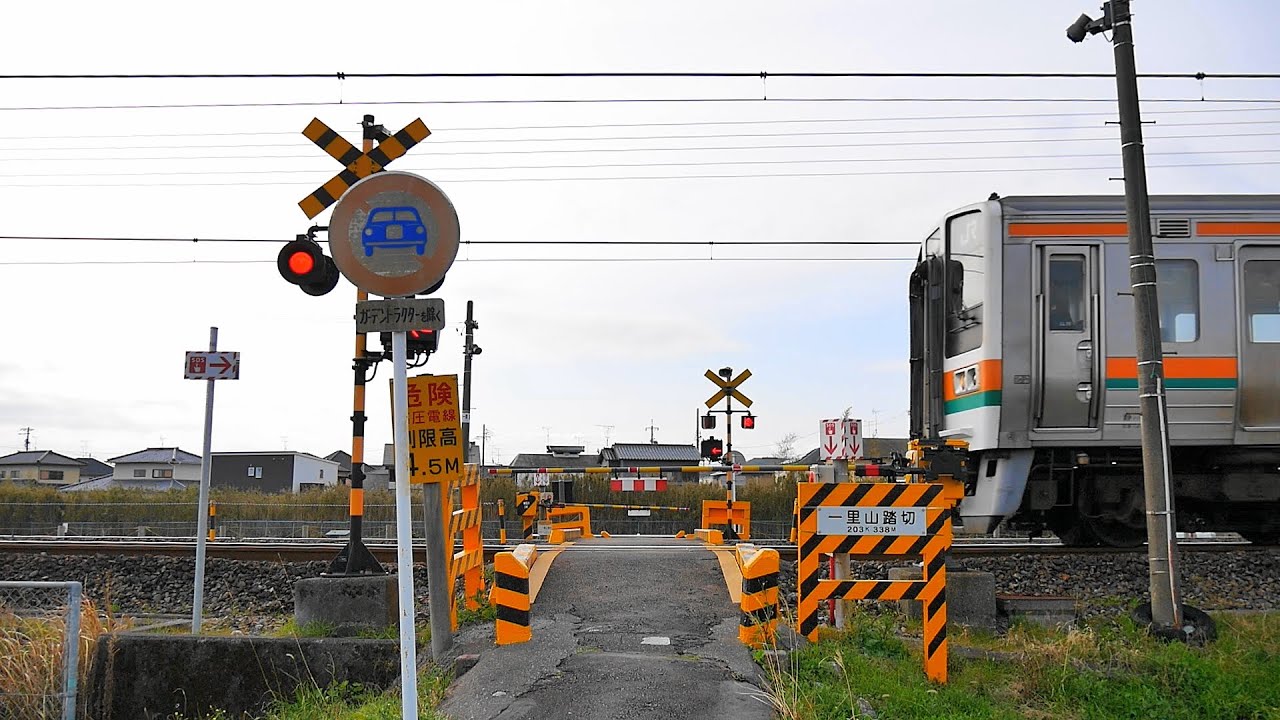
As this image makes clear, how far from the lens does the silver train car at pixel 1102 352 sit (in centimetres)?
912

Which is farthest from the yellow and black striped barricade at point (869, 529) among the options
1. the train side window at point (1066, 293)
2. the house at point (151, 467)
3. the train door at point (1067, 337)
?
the house at point (151, 467)

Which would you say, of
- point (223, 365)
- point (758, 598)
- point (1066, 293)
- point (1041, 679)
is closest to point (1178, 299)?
point (1066, 293)

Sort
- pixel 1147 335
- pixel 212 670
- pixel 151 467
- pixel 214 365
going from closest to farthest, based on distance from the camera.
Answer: pixel 212 670 < pixel 1147 335 < pixel 214 365 < pixel 151 467

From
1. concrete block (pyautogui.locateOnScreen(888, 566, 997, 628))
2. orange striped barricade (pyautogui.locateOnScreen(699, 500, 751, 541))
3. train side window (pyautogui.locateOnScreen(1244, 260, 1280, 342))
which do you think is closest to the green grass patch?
concrete block (pyautogui.locateOnScreen(888, 566, 997, 628))

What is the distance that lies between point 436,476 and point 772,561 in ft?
7.62

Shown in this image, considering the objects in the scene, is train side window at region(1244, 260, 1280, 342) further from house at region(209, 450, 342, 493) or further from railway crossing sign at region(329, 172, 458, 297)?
house at region(209, 450, 342, 493)

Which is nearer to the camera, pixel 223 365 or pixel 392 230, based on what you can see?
pixel 392 230

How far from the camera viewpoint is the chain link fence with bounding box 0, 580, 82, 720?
6.05 meters

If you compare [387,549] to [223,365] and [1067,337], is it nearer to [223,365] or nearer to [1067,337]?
[223,365]

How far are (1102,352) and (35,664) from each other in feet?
29.1

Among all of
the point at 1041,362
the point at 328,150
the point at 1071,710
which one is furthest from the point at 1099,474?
the point at 328,150

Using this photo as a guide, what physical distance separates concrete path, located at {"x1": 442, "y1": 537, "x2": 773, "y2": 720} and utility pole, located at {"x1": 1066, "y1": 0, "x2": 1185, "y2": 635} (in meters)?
3.11

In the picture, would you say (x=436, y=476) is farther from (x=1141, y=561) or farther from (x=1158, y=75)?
(x=1158, y=75)

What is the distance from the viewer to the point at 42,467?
7138 centimetres
